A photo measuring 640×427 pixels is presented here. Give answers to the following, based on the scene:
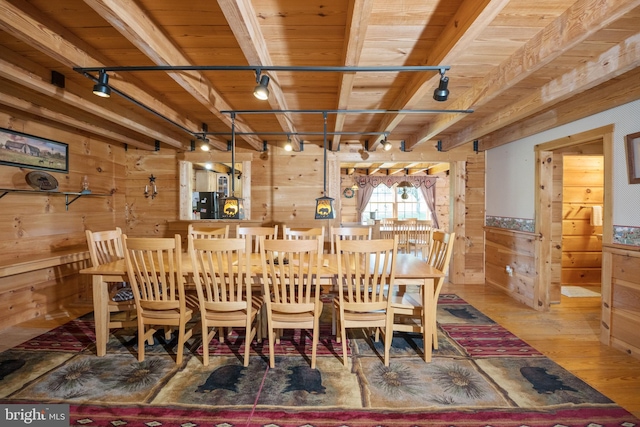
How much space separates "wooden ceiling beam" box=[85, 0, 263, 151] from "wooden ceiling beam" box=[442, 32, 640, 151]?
282 cm

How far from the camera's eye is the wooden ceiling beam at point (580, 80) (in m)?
1.89

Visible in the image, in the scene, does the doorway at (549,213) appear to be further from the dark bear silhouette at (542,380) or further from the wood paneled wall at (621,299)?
the dark bear silhouette at (542,380)

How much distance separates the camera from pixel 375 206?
940cm

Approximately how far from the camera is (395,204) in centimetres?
941

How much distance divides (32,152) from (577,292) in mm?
6838

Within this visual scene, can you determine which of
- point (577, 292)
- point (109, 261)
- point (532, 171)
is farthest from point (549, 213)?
point (109, 261)

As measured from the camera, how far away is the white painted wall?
100 inches

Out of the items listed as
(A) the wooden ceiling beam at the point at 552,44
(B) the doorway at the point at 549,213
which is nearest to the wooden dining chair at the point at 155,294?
(A) the wooden ceiling beam at the point at 552,44

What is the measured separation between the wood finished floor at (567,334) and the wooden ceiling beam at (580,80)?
81.8 inches

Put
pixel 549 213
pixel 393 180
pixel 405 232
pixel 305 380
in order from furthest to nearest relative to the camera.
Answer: pixel 393 180 < pixel 405 232 < pixel 549 213 < pixel 305 380

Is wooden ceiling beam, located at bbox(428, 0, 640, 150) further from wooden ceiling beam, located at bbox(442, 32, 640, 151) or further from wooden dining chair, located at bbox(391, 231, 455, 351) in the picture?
wooden dining chair, located at bbox(391, 231, 455, 351)

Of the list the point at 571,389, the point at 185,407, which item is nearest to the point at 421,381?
the point at 571,389

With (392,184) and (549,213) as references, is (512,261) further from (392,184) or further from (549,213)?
(392,184)

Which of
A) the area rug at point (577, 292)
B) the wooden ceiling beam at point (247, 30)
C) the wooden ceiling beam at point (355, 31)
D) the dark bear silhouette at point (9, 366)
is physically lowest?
the dark bear silhouette at point (9, 366)
